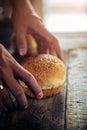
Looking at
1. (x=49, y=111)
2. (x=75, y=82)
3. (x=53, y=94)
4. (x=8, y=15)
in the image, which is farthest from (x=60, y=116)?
(x=8, y=15)

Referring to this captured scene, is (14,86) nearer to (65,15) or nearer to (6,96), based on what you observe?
(6,96)

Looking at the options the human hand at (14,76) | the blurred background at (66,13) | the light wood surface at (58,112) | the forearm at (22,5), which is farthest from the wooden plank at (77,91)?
the blurred background at (66,13)

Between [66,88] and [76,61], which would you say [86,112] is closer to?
[66,88]

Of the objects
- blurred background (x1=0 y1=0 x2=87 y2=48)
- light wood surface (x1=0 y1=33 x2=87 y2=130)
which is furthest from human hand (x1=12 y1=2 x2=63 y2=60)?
blurred background (x1=0 y1=0 x2=87 y2=48)

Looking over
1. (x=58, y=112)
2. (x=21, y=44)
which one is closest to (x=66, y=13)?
(x=21, y=44)

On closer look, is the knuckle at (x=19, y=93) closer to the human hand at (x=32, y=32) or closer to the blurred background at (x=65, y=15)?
the human hand at (x=32, y=32)
